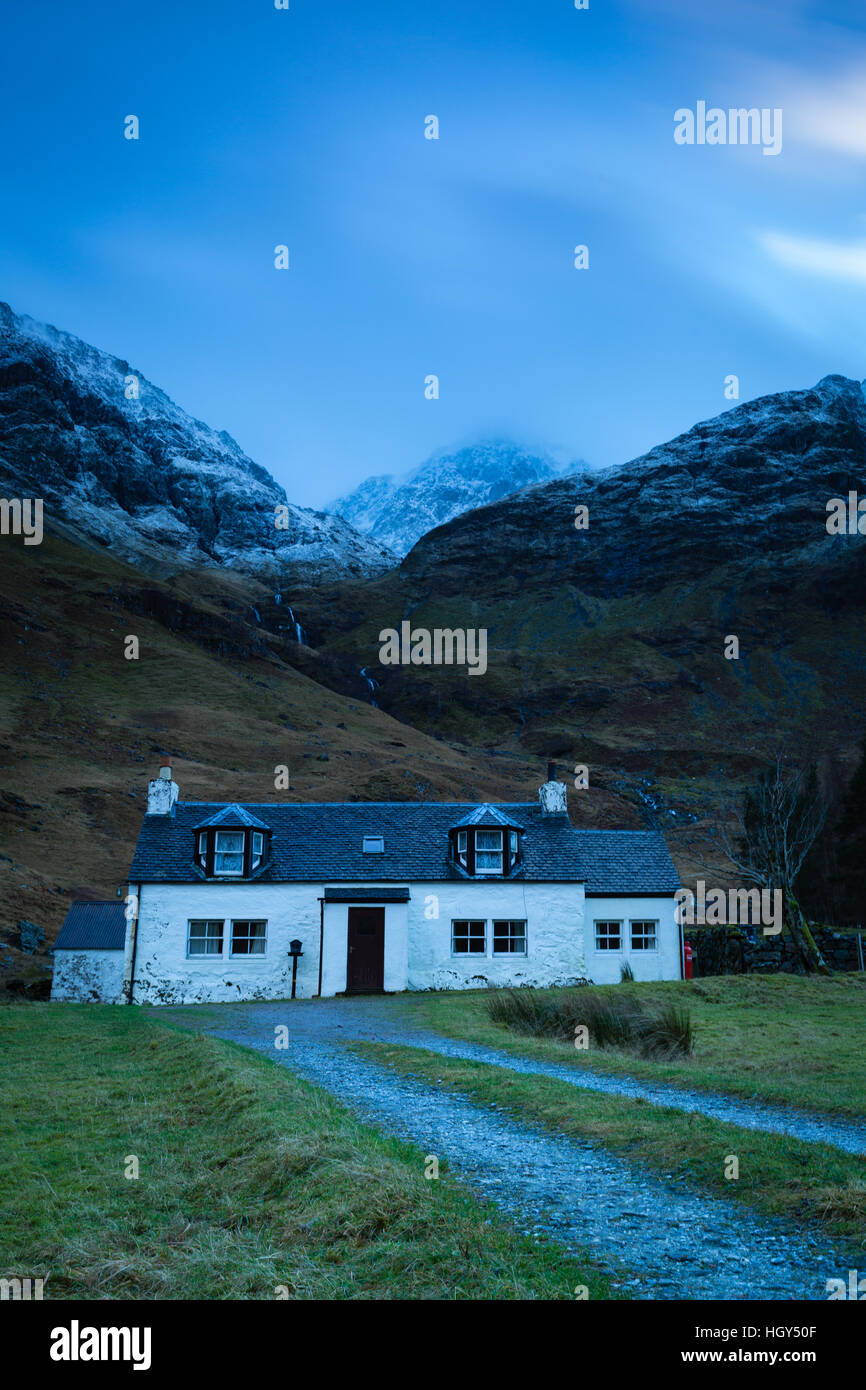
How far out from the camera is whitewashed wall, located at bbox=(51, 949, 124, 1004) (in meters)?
32.0

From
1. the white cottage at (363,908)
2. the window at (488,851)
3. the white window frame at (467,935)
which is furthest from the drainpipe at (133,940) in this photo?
the window at (488,851)

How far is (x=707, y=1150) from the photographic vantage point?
8.15m

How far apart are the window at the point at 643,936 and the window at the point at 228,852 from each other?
555 inches

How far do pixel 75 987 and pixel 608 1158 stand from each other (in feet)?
91.1

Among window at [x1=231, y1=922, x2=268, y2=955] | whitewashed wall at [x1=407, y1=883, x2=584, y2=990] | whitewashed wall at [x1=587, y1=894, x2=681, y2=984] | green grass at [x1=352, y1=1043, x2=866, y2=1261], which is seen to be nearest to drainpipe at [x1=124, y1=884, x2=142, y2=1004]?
window at [x1=231, y1=922, x2=268, y2=955]

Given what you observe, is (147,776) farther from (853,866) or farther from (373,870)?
(853,866)

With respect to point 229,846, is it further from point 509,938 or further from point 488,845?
point 509,938

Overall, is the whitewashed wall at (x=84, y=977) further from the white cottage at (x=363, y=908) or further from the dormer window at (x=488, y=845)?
the dormer window at (x=488, y=845)

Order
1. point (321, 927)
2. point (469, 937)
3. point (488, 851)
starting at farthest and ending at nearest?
point (488, 851) < point (469, 937) < point (321, 927)

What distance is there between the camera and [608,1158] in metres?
8.41

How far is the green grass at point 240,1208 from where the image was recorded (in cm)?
572

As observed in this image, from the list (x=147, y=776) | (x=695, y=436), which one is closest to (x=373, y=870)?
(x=147, y=776)

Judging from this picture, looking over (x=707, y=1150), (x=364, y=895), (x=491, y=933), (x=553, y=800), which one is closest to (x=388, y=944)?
(x=364, y=895)

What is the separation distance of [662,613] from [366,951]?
12136 cm
